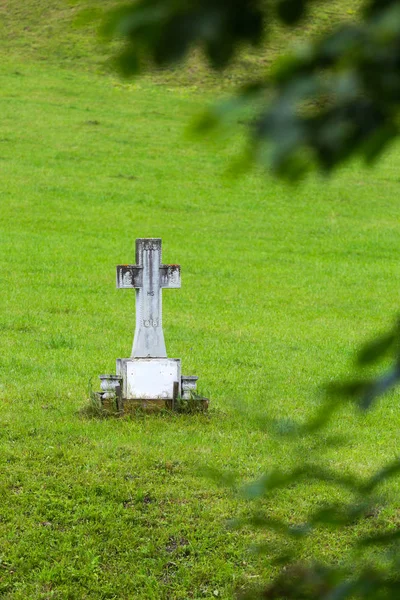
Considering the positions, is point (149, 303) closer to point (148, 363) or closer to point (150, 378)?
point (148, 363)

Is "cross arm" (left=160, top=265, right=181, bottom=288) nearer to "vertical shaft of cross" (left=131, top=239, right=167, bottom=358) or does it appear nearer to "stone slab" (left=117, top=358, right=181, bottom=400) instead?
"vertical shaft of cross" (left=131, top=239, right=167, bottom=358)

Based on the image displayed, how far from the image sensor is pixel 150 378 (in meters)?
8.05

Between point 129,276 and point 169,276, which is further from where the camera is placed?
point 169,276

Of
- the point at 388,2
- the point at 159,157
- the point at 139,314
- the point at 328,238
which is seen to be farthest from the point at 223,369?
the point at 159,157

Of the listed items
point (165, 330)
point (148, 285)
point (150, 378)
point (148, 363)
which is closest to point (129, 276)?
point (148, 285)

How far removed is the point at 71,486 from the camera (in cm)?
634

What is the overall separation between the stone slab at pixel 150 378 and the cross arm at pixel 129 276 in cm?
64

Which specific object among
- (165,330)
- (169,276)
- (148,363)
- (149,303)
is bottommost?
(148,363)

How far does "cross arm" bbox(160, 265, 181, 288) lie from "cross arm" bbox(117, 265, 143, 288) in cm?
19

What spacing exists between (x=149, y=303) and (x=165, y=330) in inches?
155

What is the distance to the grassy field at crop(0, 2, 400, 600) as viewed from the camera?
18.3 ft

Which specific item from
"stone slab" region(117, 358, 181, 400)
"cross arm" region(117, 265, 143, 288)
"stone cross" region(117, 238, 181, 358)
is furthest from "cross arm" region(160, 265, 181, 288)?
"stone slab" region(117, 358, 181, 400)

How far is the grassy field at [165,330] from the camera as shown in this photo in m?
5.57

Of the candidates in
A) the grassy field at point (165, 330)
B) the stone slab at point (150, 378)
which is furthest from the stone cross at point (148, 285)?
the grassy field at point (165, 330)
